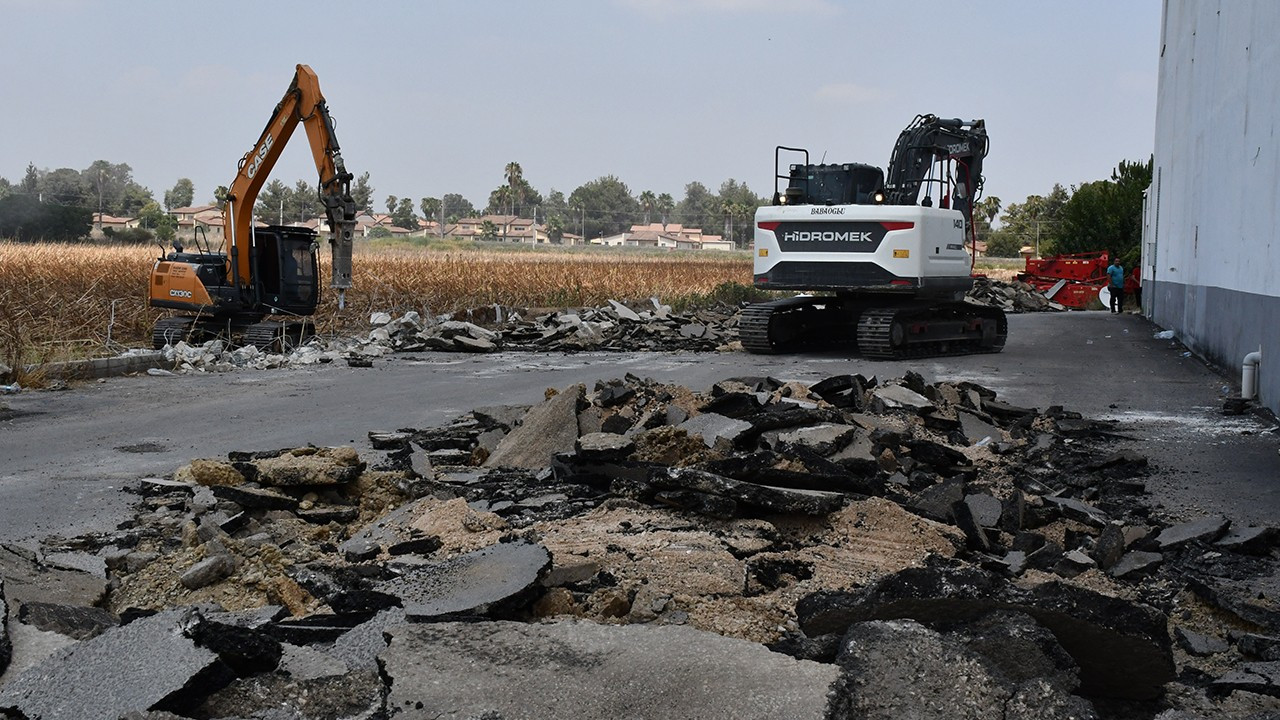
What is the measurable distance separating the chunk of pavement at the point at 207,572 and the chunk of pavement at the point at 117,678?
1382 mm

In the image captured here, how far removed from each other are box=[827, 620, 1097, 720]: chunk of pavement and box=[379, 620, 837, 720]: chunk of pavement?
0.42 ft

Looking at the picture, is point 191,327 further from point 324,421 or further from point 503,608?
point 503,608

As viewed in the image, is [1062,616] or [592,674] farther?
[1062,616]

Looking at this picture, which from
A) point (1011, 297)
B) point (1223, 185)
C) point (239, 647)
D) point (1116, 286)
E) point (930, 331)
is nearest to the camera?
point (239, 647)

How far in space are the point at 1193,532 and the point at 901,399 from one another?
14.8ft

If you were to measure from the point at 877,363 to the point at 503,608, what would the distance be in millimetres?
14148

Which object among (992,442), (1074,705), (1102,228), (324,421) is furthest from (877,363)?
(1102,228)

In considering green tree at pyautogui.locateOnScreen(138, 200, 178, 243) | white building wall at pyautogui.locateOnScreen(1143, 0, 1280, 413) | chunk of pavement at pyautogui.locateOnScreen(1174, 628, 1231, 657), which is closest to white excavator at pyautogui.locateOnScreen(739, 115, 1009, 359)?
white building wall at pyautogui.locateOnScreen(1143, 0, 1280, 413)

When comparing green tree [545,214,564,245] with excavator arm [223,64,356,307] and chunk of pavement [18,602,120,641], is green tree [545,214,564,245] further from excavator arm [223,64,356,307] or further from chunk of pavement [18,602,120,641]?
chunk of pavement [18,602,120,641]

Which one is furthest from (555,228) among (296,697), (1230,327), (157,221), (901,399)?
(296,697)

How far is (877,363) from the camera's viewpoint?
1828 cm

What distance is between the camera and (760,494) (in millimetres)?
6445

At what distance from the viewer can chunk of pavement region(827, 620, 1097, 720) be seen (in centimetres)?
380

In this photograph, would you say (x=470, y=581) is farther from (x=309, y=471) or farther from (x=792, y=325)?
(x=792, y=325)
